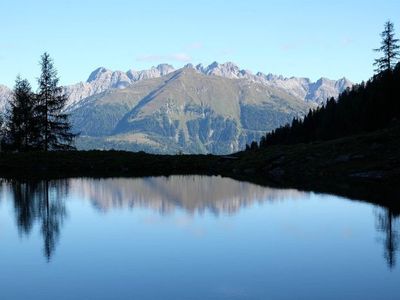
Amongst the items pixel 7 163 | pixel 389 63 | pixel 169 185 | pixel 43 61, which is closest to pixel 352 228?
pixel 169 185

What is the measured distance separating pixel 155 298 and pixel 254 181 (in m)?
45.6

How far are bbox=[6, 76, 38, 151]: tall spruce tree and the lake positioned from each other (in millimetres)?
47799

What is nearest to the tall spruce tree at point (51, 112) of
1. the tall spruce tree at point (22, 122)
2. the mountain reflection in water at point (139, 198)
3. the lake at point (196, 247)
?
the tall spruce tree at point (22, 122)

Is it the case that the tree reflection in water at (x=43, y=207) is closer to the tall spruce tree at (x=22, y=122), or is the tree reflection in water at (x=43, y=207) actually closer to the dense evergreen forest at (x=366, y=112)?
the tall spruce tree at (x=22, y=122)

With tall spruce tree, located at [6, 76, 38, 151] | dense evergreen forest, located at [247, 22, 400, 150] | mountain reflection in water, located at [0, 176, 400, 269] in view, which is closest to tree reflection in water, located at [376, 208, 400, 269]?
mountain reflection in water, located at [0, 176, 400, 269]

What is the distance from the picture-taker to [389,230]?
97.2 ft

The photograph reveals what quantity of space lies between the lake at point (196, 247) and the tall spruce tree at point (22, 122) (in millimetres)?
47799

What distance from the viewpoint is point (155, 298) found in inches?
686

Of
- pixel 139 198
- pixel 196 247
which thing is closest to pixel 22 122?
pixel 139 198

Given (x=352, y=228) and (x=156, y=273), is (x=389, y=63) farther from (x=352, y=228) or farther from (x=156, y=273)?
(x=156, y=273)

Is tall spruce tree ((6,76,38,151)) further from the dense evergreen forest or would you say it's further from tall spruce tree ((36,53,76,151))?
the dense evergreen forest

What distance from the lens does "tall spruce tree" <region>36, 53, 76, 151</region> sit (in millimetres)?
90875

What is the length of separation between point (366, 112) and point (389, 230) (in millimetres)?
75471

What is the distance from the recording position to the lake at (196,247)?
18.6 meters
